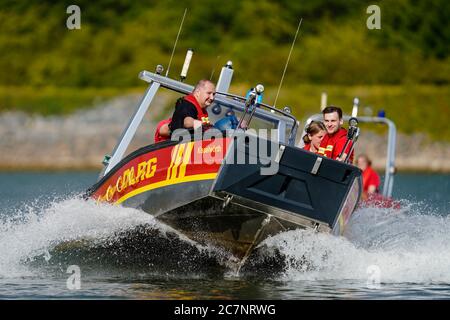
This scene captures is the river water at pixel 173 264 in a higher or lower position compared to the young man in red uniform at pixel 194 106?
lower

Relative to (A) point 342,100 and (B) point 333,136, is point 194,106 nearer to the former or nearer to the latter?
(B) point 333,136

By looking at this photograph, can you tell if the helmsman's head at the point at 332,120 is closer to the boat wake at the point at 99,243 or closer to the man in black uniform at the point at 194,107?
the man in black uniform at the point at 194,107

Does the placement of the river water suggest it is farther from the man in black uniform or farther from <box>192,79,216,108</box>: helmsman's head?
<box>192,79,216,108</box>: helmsman's head

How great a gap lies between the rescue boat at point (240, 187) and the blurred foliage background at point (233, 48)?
34.7 metres

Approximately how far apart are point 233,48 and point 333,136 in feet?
135

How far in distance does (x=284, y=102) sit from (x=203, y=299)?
3401 cm

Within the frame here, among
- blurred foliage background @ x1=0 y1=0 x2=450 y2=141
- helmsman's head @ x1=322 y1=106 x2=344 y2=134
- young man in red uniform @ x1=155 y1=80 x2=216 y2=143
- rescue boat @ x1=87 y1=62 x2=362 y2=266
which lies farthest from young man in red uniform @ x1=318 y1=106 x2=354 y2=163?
blurred foliage background @ x1=0 y1=0 x2=450 y2=141

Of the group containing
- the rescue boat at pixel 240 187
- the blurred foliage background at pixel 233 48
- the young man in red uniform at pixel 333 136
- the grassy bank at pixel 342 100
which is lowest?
the rescue boat at pixel 240 187

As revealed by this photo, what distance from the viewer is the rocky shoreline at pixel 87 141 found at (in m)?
43.3

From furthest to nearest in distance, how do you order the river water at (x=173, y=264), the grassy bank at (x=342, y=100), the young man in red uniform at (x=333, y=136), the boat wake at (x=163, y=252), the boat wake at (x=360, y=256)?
the grassy bank at (x=342, y=100)
the young man in red uniform at (x=333, y=136)
the boat wake at (x=163, y=252)
the boat wake at (x=360, y=256)
the river water at (x=173, y=264)

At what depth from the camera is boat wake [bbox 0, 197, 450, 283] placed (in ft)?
40.1

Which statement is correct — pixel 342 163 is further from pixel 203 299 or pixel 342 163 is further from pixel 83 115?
pixel 83 115

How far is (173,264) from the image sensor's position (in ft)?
42.1

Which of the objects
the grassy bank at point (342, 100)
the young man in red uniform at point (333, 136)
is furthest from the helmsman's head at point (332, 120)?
the grassy bank at point (342, 100)
